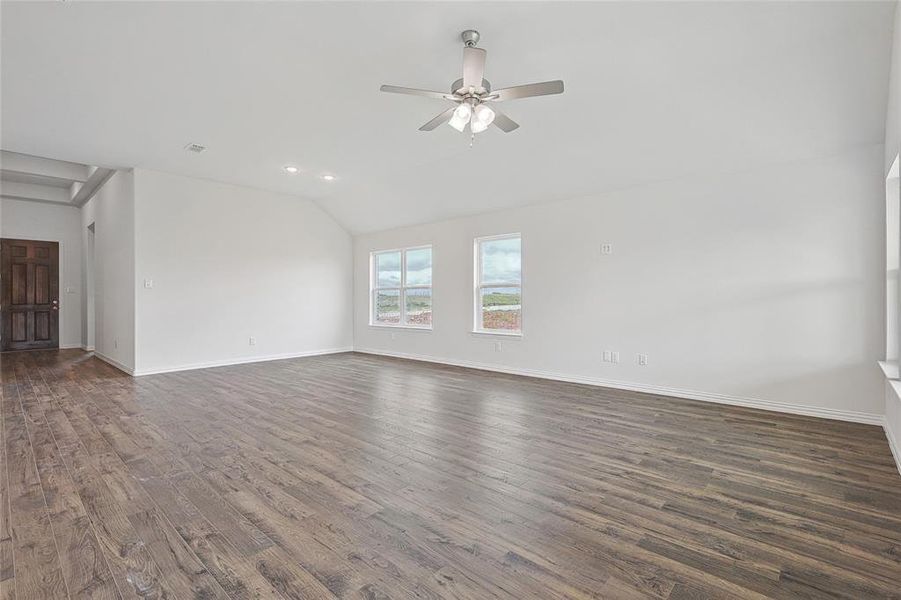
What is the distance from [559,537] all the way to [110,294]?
303 inches

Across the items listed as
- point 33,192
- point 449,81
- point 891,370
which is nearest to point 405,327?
point 449,81

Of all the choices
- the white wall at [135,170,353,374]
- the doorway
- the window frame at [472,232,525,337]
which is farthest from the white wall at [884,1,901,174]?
the doorway

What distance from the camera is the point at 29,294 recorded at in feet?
27.1

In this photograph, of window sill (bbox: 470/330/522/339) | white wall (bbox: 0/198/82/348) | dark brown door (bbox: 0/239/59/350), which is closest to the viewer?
window sill (bbox: 470/330/522/339)

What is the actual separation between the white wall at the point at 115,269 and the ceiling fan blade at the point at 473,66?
541 cm

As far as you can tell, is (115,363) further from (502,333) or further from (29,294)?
(502,333)

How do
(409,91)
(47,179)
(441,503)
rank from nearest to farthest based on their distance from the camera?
→ 1. (441,503)
2. (409,91)
3. (47,179)

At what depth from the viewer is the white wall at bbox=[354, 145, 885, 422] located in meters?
3.73

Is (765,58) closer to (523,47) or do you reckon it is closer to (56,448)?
(523,47)

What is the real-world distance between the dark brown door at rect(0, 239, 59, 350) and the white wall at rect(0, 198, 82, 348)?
0.10 m

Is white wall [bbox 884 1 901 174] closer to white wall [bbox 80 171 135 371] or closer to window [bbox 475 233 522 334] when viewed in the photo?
window [bbox 475 233 522 334]

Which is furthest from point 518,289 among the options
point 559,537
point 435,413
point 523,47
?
point 559,537

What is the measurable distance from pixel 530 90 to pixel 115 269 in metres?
6.80

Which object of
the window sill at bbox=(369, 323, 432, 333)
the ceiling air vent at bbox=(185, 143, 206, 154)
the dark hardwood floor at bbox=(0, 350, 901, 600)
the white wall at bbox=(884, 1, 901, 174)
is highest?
the ceiling air vent at bbox=(185, 143, 206, 154)
